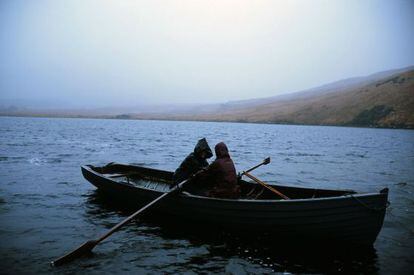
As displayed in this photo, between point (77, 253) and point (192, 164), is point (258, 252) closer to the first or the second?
point (192, 164)

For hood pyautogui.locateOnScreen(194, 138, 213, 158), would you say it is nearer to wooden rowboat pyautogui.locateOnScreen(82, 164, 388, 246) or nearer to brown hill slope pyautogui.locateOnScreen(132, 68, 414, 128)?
wooden rowboat pyautogui.locateOnScreen(82, 164, 388, 246)

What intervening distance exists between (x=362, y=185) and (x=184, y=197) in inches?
579

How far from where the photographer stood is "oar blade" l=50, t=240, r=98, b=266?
9352 millimetres

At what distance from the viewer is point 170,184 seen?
1611 cm

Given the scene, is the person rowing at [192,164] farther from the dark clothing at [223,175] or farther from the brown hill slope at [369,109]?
the brown hill slope at [369,109]

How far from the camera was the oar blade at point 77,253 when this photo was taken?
368 inches

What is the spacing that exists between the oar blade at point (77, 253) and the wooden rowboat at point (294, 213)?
3288mm

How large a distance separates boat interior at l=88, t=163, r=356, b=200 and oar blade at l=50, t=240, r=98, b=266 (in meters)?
4.12

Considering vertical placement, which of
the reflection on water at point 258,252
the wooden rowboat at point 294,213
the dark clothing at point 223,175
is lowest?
the reflection on water at point 258,252

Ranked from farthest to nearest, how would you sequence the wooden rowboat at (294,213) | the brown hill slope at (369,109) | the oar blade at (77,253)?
the brown hill slope at (369,109), the wooden rowboat at (294,213), the oar blade at (77,253)

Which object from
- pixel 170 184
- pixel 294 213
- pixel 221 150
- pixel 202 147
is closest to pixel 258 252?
pixel 294 213

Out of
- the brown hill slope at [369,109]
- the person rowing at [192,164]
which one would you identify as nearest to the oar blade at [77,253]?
the person rowing at [192,164]

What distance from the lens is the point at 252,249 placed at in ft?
34.7

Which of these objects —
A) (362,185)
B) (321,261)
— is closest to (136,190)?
(321,261)
